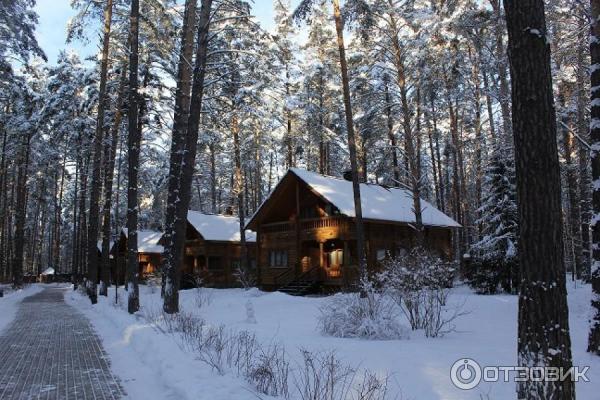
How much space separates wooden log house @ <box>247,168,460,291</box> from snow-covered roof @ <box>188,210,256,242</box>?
6346mm

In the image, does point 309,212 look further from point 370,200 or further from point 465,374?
point 465,374

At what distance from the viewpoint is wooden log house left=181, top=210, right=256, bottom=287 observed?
119 ft

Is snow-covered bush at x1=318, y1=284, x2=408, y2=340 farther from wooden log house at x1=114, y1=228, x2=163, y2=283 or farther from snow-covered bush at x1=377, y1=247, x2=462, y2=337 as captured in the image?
wooden log house at x1=114, y1=228, x2=163, y2=283

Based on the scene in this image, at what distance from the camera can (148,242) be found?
43.6 metres

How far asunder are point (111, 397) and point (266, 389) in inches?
88.8

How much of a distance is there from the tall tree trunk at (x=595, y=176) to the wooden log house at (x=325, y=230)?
15326 millimetres

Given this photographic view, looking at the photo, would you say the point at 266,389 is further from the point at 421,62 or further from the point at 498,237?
the point at 421,62

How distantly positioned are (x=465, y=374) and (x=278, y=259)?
24281 millimetres

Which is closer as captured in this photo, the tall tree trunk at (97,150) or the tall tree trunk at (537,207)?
the tall tree trunk at (537,207)

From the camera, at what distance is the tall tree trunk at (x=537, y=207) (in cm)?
425

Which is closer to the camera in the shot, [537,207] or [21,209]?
[537,207]

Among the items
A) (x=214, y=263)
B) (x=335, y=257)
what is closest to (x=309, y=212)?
(x=335, y=257)

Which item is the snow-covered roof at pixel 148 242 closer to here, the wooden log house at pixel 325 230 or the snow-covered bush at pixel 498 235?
the wooden log house at pixel 325 230

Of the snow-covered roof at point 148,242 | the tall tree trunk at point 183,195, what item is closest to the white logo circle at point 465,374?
the tall tree trunk at point 183,195
